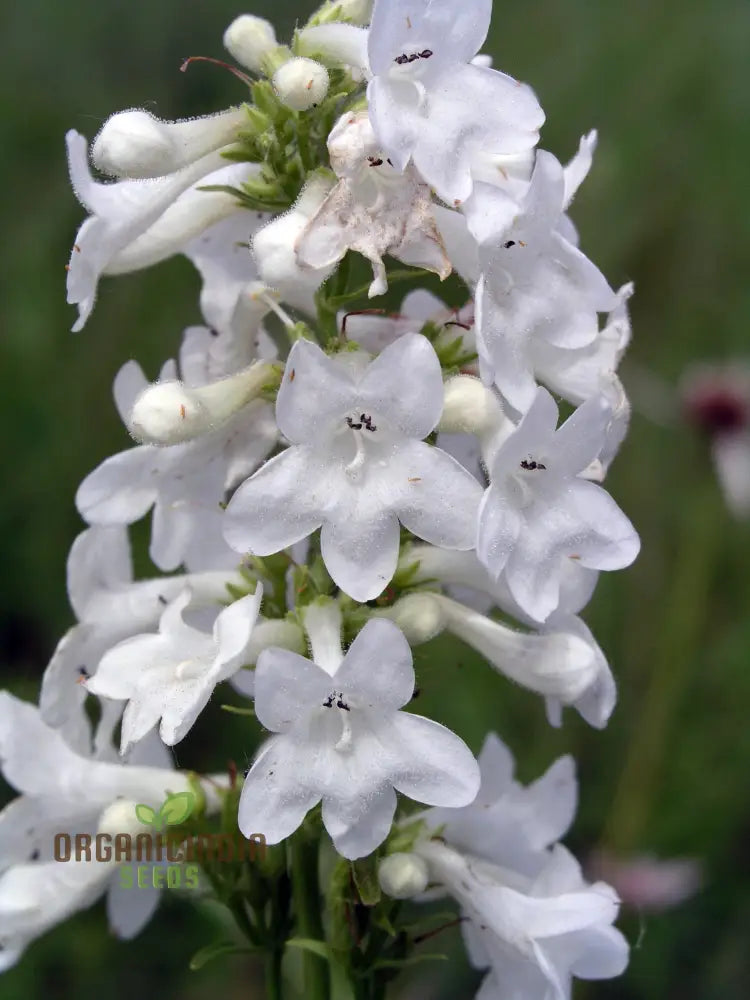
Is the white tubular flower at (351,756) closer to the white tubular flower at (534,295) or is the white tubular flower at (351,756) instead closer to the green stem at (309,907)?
the green stem at (309,907)

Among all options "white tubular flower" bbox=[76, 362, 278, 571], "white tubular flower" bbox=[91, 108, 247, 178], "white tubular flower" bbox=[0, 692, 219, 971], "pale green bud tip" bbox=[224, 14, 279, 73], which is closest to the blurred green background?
"white tubular flower" bbox=[0, 692, 219, 971]

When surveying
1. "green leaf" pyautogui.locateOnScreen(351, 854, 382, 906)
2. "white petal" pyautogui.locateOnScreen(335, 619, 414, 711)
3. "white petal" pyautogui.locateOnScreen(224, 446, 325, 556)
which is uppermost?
"white petal" pyautogui.locateOnScreen(224, 446, 325, 556)

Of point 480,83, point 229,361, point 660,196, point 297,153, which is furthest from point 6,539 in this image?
point 660,196

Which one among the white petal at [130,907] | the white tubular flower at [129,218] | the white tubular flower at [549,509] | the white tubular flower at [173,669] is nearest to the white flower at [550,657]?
the white tubular flower at [549,509]

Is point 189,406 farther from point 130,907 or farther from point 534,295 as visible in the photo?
point 130,907

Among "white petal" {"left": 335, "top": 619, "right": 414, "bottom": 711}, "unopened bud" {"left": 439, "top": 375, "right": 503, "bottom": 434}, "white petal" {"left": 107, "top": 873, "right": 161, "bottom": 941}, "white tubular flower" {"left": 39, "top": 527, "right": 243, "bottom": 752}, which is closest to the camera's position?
"white petal" {"left": 335, "top": 619, "right": 414, "bottom": 711}

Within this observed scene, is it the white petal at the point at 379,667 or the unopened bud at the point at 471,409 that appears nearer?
the white petal at the point at 379,667

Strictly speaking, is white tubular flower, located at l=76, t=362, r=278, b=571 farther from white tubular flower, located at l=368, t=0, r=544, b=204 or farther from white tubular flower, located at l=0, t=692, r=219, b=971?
white tubular flower, located at l=368, t=0, r=544, b=204
